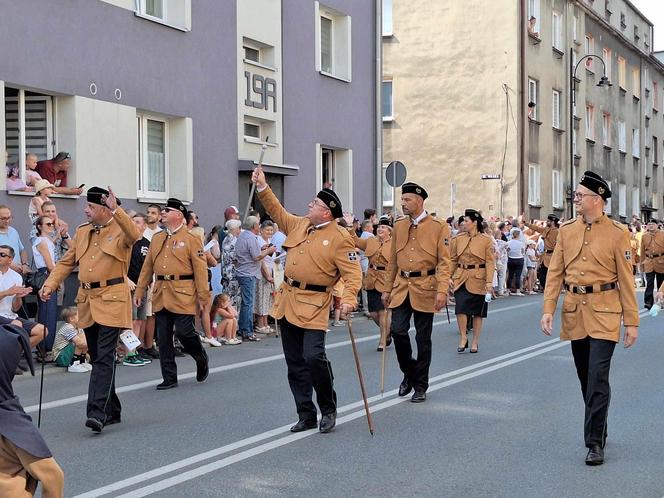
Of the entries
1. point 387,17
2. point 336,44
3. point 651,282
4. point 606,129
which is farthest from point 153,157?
point 606,129

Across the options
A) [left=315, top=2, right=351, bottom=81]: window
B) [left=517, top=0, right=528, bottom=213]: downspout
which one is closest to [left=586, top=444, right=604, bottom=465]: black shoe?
[left=315, top=2, right=351, bottom=81]: window

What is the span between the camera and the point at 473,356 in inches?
529

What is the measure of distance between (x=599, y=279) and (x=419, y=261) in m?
2.74

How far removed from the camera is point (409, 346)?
9859 millimetres

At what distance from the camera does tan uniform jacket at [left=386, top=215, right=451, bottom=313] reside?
10.0m

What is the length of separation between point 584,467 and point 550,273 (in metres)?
1.49

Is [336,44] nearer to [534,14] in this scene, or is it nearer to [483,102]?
[483,102]

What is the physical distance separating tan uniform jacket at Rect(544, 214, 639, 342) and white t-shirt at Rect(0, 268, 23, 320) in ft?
20.9

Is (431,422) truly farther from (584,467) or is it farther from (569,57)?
(569,57)

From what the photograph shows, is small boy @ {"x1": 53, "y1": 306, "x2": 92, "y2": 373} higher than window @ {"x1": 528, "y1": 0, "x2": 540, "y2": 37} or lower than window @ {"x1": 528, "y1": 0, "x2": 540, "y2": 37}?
lower

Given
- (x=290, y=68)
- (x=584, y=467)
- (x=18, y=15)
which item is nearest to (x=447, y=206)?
(x=290, y=68)

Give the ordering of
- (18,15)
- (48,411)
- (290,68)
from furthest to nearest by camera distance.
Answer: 1. (290,68)
2. (18,15)
3. (48,411)

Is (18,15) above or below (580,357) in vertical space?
above

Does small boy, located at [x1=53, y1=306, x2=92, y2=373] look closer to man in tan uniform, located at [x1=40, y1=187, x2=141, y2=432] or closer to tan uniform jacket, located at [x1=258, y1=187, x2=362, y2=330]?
man in tan uniform, located at [x1=40, y1=187, x2=141, y2=432]
